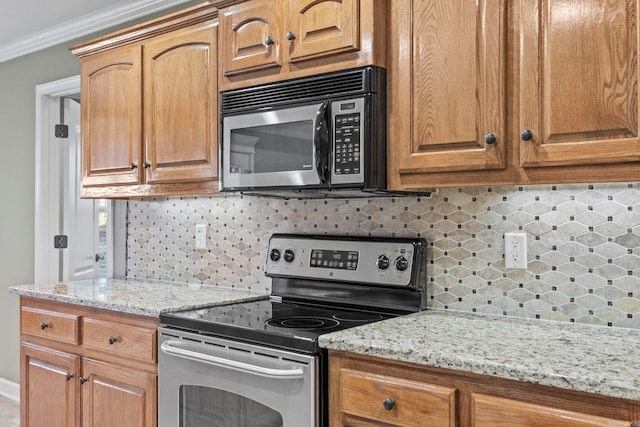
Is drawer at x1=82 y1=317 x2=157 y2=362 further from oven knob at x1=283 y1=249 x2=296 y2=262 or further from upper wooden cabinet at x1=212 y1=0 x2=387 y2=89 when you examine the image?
upper wooden cabinet at x1=212 y1=0 x2=387 y2=89

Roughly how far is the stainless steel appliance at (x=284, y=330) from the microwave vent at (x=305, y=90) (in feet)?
1.97

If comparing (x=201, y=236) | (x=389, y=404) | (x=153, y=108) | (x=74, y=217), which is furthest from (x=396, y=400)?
(x=74, y=217)

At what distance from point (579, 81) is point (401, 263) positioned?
888mm

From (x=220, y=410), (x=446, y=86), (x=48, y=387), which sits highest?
(x=446, y=86)

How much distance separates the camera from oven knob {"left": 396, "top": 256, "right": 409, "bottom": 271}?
2105mm

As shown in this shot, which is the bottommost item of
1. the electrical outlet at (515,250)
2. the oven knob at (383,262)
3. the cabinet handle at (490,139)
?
the oven knob at (383,262)

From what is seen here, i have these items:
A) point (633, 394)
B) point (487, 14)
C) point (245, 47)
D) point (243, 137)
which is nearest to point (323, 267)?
point (243, 137)

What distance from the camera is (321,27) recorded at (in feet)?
6.61

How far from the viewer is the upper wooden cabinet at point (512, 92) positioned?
1502mm

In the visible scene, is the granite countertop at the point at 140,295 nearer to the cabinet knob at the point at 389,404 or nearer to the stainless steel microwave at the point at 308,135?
the stainless steel microwave at the point at 308,135

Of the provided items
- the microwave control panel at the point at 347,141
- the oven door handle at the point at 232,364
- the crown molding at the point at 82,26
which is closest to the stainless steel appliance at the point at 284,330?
the oven door handle at the point at 232,364

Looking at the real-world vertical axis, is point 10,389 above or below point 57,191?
below

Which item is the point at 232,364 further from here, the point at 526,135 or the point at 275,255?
the point at 526,135

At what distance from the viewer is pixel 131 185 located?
2768 mm
